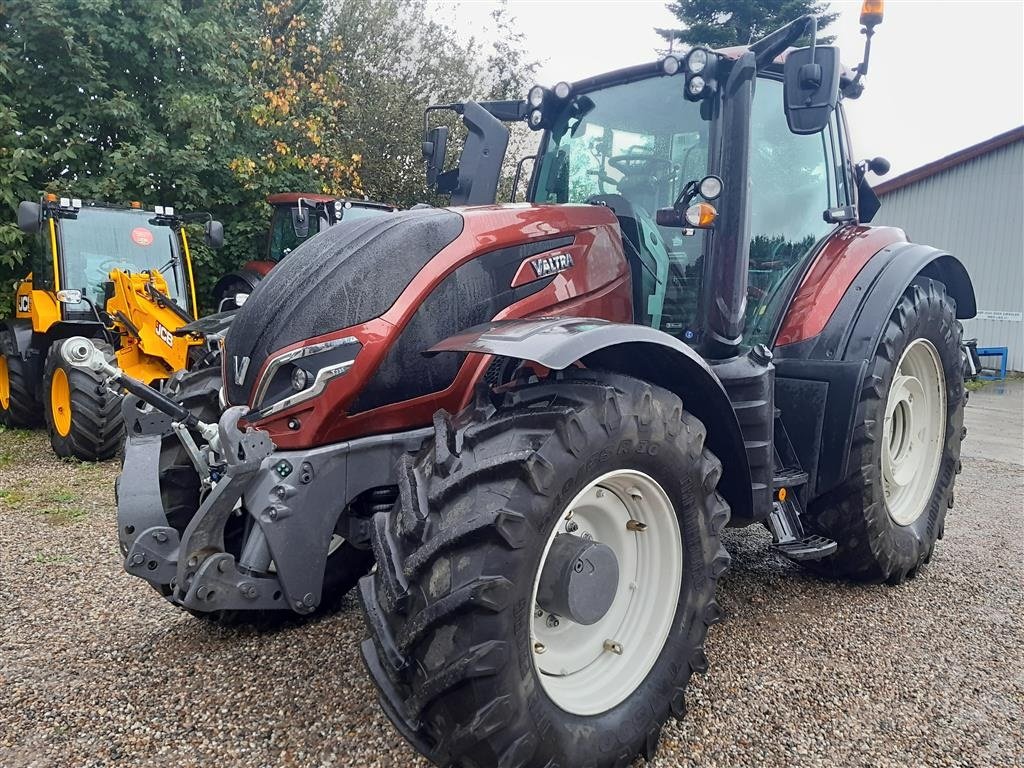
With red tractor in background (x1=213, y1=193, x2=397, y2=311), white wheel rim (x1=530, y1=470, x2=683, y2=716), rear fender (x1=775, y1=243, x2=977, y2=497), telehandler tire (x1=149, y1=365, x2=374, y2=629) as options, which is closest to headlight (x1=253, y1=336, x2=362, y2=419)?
telehandler tire (x1=149, y1=365, x2=374, y2=629)

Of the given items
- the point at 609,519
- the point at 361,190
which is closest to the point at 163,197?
the point at 361,190

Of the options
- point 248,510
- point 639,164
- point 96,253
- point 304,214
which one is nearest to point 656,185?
point 639,164

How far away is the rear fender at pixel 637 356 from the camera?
6.87ft

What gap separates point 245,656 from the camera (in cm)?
283

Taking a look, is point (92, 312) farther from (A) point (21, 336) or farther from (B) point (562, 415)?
(B) point (562, 415)

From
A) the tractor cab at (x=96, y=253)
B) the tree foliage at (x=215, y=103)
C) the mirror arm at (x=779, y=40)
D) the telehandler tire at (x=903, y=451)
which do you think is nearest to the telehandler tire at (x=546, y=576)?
the telehandler tire at (x=903, y=451)

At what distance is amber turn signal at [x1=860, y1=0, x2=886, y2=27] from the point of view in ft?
9.54

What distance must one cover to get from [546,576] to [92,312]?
6.52 m

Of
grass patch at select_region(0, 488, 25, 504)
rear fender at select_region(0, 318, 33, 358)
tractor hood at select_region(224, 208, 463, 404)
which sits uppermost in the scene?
tractor hood at select_region(224, 208, 463, 404)

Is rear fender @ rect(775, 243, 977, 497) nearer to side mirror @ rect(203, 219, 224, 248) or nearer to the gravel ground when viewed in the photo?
the gravel ground

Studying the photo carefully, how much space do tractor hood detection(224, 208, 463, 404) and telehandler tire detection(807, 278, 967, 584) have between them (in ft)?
6.40

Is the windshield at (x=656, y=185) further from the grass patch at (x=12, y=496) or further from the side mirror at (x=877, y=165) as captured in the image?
the grass patch at (x=12, y=496)

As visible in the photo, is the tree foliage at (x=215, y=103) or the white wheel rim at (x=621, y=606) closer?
the white wheel rim at (x=621, y=606)

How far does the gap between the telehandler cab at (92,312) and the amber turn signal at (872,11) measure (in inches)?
217
